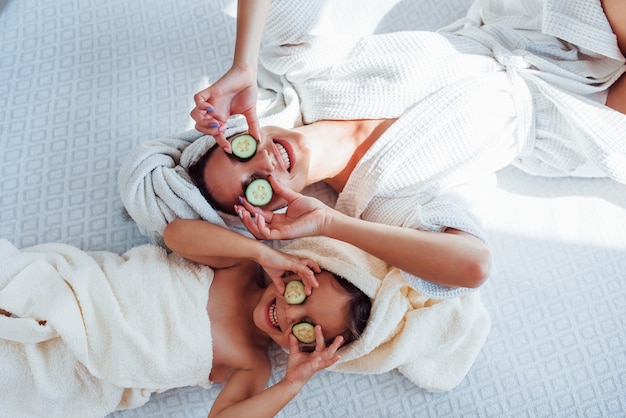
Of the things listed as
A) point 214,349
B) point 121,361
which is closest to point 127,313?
point 121,361

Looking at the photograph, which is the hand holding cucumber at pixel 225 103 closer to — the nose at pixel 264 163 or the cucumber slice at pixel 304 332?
the nose at pixel 264 163

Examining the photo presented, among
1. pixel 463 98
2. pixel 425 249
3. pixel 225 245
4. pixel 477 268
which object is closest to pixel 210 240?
pixel 225 245

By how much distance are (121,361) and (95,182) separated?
1.62ft

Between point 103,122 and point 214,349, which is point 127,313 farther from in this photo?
point 103,122

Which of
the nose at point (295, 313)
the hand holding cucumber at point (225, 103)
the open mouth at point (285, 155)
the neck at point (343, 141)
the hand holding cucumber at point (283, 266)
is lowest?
the nose at point (295, 313)

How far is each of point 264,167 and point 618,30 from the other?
0.90 meters

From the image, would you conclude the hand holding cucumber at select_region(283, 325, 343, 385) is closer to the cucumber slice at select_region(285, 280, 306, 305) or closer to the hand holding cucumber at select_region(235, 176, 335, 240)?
the cucumber slice at select_region(285, 280, 306, 305)

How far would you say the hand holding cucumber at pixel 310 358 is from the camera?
3.83 ft

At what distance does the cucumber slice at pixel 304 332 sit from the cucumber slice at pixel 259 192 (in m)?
0.27

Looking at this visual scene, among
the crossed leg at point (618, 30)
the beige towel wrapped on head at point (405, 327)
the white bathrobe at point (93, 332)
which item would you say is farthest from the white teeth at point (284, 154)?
the crossed leg at point (618, 30)

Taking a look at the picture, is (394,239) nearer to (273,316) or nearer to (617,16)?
(273,316)

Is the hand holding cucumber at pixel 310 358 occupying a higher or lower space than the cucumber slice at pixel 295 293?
lower

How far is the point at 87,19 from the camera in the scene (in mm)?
1639

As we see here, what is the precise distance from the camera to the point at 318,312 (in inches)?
47.4
